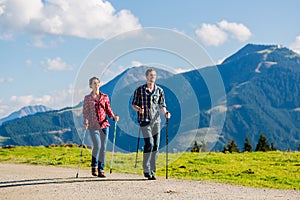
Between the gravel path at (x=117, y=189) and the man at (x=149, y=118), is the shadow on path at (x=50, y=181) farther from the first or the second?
the man at (x=149, y=118)

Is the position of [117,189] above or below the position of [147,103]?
below

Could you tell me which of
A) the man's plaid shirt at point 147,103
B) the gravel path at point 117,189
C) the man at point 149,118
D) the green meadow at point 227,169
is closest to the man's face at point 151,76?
the man at point 149,118

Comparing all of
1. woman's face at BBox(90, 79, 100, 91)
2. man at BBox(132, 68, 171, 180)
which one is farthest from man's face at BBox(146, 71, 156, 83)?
woman's face at BBox(90, 79, 100, 91)

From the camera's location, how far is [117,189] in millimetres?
11281

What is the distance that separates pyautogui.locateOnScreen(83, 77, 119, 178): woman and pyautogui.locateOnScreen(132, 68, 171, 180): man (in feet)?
3.67

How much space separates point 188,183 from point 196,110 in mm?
4312

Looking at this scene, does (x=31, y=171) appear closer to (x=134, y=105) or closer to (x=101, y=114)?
(x=101, y=114)

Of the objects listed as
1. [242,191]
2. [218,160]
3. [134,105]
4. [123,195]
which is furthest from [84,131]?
[218,160]

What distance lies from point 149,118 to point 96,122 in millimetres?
1640

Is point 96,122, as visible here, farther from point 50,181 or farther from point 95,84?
point 50,181

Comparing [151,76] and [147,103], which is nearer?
[151,76]

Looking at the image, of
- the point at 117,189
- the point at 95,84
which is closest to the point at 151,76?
the point at 95,84

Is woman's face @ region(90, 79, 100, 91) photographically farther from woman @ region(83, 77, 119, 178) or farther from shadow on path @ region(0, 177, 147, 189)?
shadow on path @ region(0, 177, 147, 189)

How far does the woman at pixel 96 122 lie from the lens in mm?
13656
